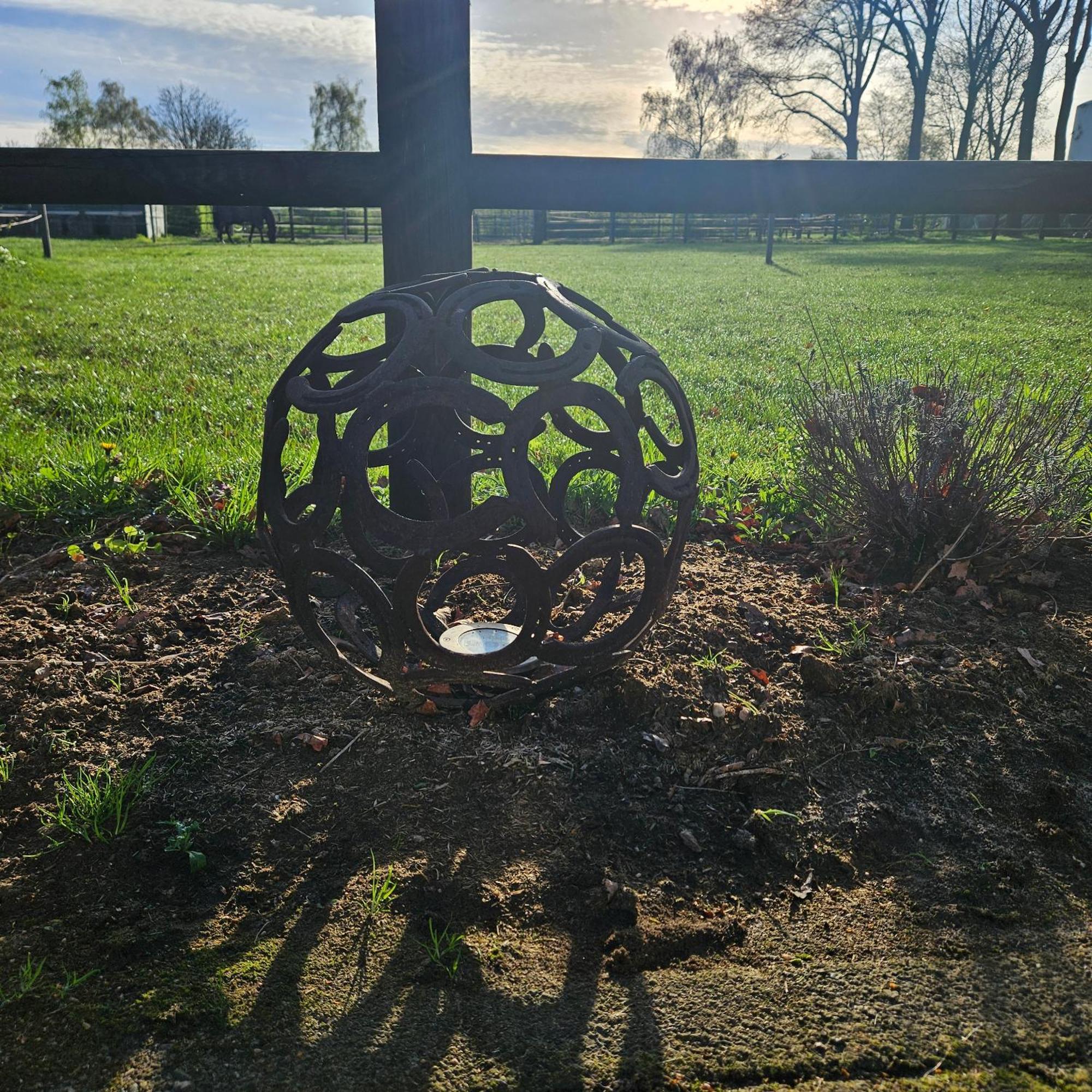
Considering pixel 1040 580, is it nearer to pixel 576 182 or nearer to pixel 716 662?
pixel 716 662

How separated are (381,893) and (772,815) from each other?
39.4 inches

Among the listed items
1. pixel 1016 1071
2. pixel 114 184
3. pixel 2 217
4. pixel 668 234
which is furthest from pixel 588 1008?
pixel 668 234

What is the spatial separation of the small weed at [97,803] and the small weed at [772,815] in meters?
1.57

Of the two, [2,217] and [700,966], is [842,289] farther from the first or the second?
[2,217]

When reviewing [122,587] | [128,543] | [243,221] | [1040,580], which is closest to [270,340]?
[128,543]

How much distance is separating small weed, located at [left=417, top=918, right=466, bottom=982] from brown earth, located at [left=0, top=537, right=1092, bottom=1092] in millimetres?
19

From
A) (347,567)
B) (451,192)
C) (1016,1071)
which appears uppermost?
(451,192)

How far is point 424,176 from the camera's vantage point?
322 centimetres

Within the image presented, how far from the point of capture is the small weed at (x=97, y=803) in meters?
2.22

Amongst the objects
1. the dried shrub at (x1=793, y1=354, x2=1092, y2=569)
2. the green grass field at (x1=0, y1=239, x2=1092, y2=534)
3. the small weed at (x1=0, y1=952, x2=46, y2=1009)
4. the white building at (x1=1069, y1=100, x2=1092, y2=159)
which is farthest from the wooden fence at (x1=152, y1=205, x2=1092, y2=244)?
the small weed at (x1=0, y1=952, x2=46, y2=1009)

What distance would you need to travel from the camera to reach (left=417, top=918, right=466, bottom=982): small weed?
6.14 ft

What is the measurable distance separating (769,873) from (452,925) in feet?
2.51

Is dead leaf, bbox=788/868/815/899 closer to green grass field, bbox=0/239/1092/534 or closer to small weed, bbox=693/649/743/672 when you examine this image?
small weed, bbox=693/649/743/672

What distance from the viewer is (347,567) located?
214 centimetres
